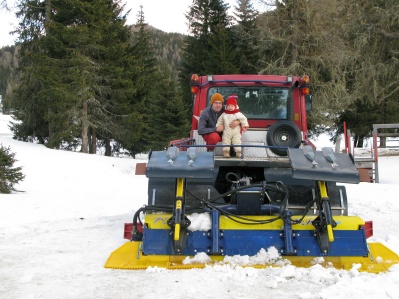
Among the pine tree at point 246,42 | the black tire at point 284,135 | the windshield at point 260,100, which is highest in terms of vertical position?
the pine tree at point 246,42

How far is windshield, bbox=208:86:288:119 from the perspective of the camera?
7199mm

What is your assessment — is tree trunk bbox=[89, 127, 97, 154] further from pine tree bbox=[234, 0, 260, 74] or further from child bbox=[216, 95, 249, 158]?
child bbox=[216, 95, 249, 158]

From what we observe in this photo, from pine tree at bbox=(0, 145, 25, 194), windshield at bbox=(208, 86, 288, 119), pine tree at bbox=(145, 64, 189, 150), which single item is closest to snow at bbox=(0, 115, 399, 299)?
pine tree at bbox=(0, 145, 25, 194)

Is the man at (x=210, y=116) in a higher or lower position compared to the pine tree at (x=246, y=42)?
lower

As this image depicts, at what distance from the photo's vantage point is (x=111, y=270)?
14.8 ft

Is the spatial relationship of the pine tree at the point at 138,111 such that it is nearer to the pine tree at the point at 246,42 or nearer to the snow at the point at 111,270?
the pine tree at the point at 246,42

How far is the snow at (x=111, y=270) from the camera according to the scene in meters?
3.80

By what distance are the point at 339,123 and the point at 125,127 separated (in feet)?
48.5

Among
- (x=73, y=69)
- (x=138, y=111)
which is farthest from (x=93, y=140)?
(x=73, y=69)

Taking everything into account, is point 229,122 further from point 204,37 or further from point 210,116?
point 204,37

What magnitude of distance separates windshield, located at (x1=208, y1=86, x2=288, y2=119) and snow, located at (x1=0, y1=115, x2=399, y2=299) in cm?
239

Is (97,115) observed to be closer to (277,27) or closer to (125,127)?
(125,127)

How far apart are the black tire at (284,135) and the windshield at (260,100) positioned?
972 mm

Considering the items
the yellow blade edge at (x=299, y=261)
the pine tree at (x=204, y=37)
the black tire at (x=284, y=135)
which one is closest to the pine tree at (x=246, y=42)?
the pine tree at (x=204, y=37)
